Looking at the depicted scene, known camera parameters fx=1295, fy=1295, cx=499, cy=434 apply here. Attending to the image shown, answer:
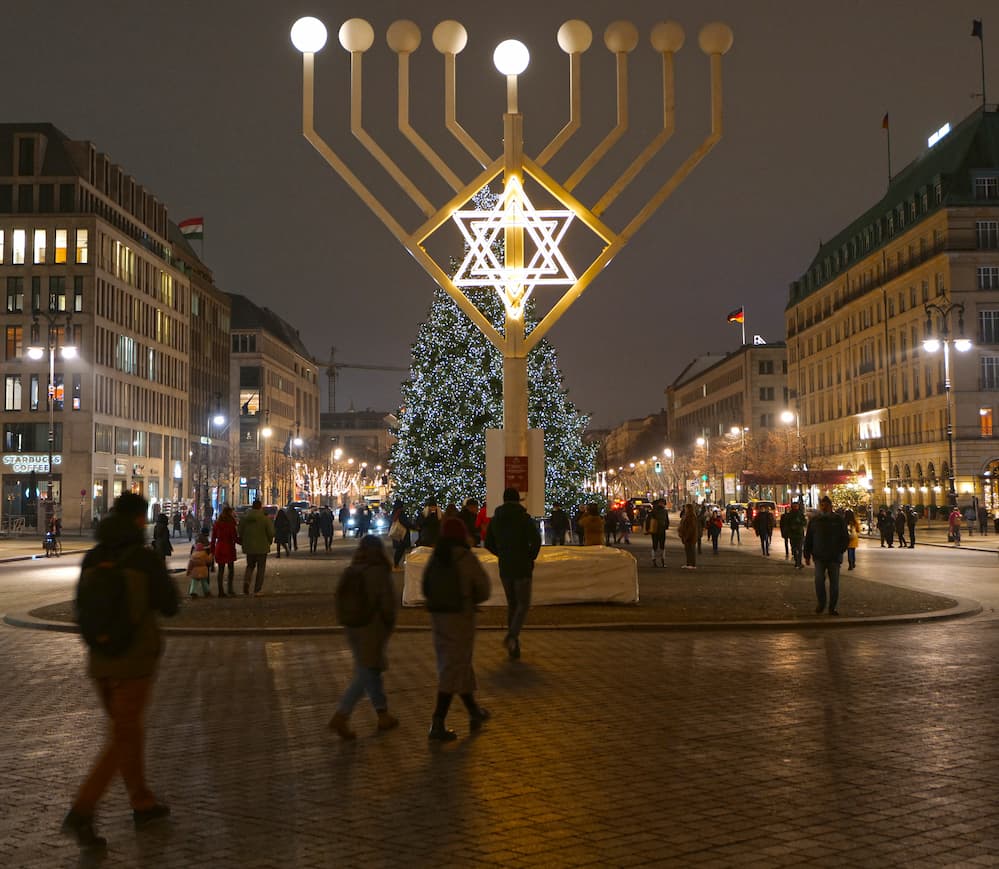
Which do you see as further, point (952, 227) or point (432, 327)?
point (952, 227)

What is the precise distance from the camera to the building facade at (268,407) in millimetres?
119750

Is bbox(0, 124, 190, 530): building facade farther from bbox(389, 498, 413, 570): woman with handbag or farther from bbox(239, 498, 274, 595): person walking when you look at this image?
bbox(239, 498, 274, 595): person walking

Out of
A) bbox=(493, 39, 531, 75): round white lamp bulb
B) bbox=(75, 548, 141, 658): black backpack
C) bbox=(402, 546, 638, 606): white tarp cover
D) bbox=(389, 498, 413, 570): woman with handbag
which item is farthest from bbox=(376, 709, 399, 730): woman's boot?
bbox=(389, 498, 413, 570): woman with handbag

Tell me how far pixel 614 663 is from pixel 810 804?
6575 mm

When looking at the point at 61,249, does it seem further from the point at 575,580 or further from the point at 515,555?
the point at 515,555

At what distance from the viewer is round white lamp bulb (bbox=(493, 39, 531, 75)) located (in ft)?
68.1

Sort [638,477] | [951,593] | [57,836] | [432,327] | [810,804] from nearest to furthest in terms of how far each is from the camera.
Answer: [57,836]
[810,804]
[951,593]
[432,327]
[638,477]

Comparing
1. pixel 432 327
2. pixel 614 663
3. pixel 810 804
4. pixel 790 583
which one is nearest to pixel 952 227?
pixel 432 327

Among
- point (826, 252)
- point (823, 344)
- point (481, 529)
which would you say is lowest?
point (481, 529)

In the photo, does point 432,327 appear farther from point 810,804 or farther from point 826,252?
point 826,252

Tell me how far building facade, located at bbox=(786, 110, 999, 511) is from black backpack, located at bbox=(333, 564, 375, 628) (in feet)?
186

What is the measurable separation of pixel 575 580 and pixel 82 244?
65569 millimetres

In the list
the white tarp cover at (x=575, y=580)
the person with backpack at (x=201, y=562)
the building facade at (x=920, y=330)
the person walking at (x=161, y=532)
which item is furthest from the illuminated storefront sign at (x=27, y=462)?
the white tarp cover at (x=575, y=580)

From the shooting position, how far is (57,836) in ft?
22.5
